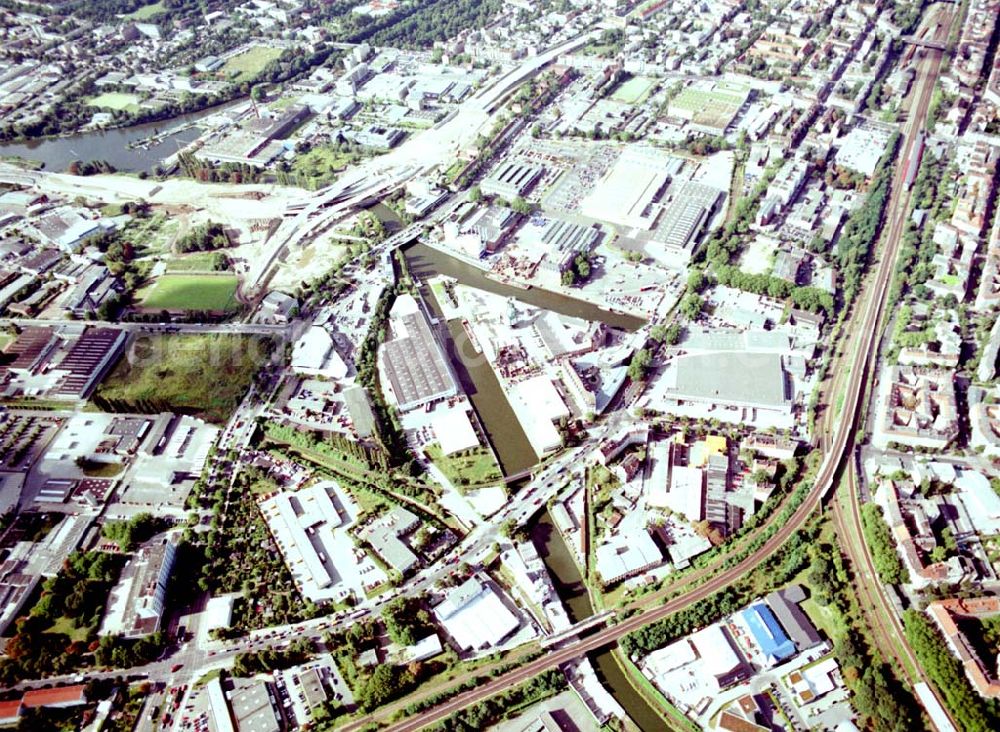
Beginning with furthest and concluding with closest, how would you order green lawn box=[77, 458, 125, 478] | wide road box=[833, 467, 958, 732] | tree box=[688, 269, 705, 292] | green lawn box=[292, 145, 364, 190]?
green lawn box=[292, 145, 364, 190], tree box=[688, 269, 705, 292], green lawn box=[77, 458, 125, 478], wide road box=[833, 467, 958, 732]

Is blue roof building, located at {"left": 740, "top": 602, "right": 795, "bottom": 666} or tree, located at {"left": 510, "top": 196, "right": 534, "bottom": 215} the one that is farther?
tree, located at {"left": 510, "top": 196, "right": 534, "bottom": 215}

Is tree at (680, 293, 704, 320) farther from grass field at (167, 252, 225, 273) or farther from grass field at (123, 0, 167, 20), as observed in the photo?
grass field at (123, 0, 167, 20)

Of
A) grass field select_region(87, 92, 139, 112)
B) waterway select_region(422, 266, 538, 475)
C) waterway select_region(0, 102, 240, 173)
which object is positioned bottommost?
waterway select_region(422, 266, 538, 475)

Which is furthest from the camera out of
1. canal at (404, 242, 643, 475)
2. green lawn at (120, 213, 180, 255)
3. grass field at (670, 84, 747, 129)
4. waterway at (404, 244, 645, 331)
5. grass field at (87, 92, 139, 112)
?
Answer: grass field at (87, 92, 139, 112)

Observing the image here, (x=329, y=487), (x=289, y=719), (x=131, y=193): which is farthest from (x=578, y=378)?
(x=131, y=193)

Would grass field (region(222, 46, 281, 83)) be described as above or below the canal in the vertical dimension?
above

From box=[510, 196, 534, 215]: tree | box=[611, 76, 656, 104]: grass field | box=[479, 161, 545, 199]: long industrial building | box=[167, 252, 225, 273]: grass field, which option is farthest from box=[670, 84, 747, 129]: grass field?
box=[167, 252, 225, 273]: grass field
